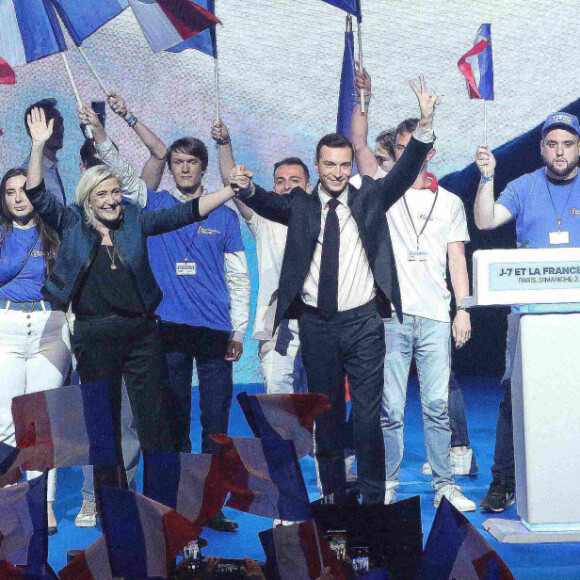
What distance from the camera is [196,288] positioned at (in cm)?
442

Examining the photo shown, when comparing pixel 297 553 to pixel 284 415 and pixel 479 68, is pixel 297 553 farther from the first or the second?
pixel 479 68

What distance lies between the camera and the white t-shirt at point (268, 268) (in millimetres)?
4574

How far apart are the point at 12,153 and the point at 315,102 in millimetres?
2320

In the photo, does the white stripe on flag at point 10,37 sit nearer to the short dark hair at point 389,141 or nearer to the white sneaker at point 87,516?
the short dark hair at point 389,141

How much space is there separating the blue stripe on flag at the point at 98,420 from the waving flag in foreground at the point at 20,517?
35 cm

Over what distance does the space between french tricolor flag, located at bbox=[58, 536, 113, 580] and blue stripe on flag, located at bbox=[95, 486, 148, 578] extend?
156 mm

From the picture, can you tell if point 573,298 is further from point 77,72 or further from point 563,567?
point 77,72

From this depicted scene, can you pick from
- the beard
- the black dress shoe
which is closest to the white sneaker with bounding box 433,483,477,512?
the black dress shoe

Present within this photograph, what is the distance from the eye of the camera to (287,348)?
459 cm

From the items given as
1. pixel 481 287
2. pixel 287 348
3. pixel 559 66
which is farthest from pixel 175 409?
pixel 559 66

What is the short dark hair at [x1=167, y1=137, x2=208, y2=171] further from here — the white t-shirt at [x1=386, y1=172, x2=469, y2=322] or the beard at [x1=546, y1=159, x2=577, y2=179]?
the beard at [x1=546, y1=159, x2=577, y2=179]

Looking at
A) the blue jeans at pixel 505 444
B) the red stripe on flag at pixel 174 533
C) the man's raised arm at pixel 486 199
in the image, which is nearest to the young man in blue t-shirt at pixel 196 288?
the man's raised arm at pixel 486 199

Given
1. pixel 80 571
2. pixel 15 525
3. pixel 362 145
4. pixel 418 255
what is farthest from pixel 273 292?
pixel 80 571

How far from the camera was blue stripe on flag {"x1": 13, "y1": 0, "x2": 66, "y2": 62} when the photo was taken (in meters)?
4.91
